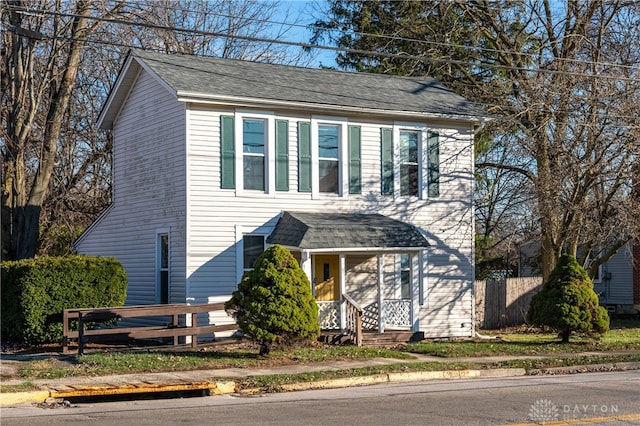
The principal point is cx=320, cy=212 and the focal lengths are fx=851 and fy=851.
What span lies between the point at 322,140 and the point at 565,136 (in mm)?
8204

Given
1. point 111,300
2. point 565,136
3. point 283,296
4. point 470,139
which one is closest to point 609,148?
point 565,136

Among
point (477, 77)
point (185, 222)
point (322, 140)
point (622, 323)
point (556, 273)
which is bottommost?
point (622, 323)

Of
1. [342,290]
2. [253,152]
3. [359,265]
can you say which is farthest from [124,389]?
[359,265]

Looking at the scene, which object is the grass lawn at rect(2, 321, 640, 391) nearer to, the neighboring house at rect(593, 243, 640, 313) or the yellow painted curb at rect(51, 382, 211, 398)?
the yellow painted curb at rect(51, 382, 211, 398)

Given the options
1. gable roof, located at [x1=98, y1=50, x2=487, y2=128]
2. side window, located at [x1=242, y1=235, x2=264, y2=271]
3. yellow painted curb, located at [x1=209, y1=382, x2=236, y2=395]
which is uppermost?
gable roof, located at [x1=98, y1=50, x2=487, y2=128]

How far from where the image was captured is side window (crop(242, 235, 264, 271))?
22.3 metres

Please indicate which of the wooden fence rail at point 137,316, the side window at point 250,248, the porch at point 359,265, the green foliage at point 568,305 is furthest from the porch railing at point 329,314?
the green foliage at point 568,305

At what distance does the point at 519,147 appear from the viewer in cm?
2794

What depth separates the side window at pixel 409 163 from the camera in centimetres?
2497

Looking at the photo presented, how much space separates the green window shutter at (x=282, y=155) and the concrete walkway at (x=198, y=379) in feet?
20.2

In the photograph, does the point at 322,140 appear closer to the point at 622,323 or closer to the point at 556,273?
the point at 556,273

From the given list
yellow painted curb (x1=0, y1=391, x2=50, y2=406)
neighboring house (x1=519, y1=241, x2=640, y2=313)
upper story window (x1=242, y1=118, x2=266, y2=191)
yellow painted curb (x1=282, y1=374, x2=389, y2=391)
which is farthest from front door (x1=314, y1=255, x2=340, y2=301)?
neighboring house (x1=519, y1=241, x2=640, y2=313)

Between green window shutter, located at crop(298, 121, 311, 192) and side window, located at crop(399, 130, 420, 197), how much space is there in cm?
311

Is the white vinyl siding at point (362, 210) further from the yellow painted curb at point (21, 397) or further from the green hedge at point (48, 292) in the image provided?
the yellow painted curb at point (21, 397)
